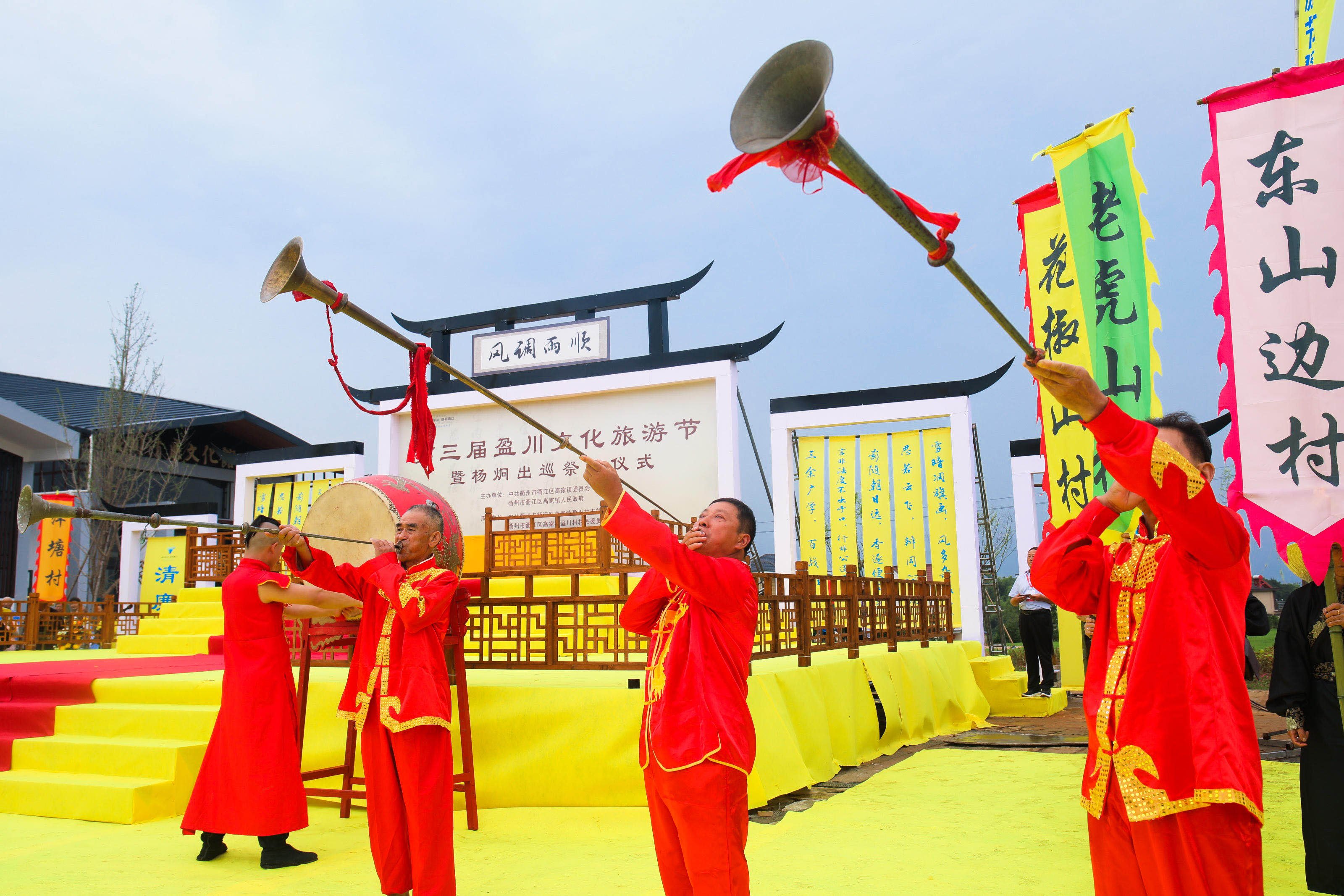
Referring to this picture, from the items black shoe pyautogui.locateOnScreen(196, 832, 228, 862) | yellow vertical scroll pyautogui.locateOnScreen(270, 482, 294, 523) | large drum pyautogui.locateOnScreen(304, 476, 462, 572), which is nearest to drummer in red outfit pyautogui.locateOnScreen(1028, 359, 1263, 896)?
black shoe pyautogui.locateOnScreen(196, 832, 228, 862)

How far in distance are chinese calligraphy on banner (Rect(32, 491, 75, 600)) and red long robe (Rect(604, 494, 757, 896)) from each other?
13411 mm

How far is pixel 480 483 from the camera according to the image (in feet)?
37.9

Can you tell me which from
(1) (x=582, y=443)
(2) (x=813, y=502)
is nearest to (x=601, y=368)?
(1) (x=582, y=443)

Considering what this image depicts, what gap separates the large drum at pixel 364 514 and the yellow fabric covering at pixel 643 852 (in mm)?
1454

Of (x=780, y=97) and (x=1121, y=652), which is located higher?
(x=780, y=97)

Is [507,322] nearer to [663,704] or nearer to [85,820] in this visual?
[85,820]

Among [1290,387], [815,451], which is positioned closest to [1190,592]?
[1290,387]

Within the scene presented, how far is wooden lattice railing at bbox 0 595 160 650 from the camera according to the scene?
1023 centimetres

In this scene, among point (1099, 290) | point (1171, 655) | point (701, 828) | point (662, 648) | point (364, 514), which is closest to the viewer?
point (1171, 655)

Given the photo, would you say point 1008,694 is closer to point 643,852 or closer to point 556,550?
point 556,550

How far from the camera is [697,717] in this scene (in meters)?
2.15

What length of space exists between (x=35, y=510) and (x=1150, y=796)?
3249 millimetres

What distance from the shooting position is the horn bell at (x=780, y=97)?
1.57 metres

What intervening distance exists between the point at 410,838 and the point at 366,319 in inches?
63.1
